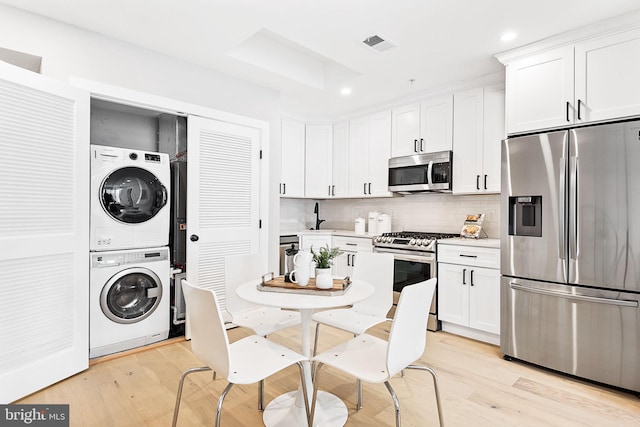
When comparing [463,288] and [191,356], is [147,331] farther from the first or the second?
[463,288]

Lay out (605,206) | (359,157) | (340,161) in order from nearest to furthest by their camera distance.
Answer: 1. (605,206)
2. (359,157)
3. (340,161)

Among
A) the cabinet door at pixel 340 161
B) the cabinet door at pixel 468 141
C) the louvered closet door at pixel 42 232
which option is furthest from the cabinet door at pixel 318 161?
the louvered closet door at pixel 42 232

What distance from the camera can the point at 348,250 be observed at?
433cm

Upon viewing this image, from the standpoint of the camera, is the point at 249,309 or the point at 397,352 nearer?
the point at 397,352

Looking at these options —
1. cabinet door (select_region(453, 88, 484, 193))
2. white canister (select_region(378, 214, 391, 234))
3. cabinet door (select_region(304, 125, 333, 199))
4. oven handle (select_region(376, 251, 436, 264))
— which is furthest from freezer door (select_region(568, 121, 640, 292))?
cabinet door (select_region(304, 125, 333, 199))

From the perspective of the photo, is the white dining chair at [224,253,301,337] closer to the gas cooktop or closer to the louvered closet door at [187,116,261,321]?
the louvered closet door at [187,116,261,321]

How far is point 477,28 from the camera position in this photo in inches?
99.7

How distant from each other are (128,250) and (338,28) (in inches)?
96.9

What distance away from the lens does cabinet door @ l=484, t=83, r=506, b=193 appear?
3.35 metres

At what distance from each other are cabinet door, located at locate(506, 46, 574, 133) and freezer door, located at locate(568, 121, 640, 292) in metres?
0.27

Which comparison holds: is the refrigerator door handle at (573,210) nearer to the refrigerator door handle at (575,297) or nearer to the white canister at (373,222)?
the refrigerator door handle at (575,297)

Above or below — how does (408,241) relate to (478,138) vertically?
below

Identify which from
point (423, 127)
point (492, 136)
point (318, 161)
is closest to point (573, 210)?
point (492, 136)

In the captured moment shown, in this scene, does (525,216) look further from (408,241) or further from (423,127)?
(423,127)
